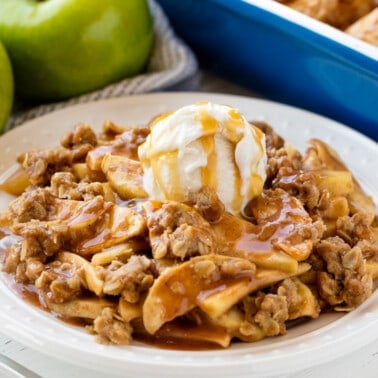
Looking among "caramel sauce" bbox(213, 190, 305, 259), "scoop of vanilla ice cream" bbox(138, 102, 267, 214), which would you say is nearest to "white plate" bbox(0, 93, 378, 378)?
"caramel sauce" bbox(213, 190, 305, 259)

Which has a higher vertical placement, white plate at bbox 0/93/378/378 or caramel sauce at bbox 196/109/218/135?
caramel sauce at bbox 196/109/218/135

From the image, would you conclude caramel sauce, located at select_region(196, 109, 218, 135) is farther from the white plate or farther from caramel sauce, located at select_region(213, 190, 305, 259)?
the white plate

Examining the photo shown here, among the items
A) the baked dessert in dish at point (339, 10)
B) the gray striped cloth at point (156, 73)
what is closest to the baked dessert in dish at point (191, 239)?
the gray striped cloth at point (156, 73)

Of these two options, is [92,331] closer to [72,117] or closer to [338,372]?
[338,372]

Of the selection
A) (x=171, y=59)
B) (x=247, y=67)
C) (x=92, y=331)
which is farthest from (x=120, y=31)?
(x=92, y=331)

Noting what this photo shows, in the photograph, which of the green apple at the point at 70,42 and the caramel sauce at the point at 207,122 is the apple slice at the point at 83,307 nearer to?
the caramel sauce at the point at 207,122

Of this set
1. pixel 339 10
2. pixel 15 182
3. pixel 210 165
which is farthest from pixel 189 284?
pixel 339 10
